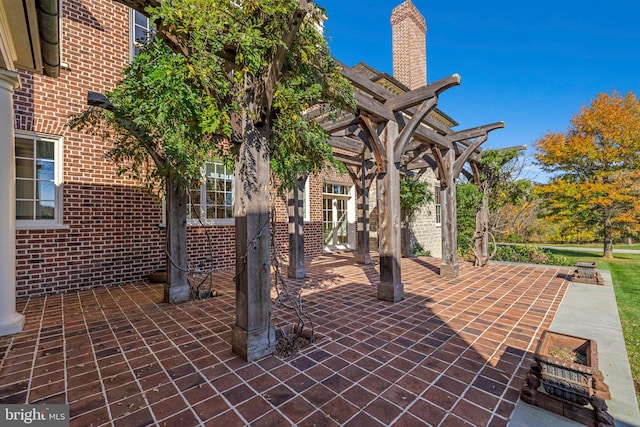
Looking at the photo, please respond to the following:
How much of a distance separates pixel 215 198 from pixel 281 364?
4.86 m

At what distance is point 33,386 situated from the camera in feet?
6.70

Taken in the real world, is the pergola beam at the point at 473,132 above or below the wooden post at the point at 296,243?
above

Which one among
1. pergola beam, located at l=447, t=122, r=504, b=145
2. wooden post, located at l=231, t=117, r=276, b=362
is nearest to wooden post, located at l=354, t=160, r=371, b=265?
pergola beam, located at l=447, t=122, r=504, b=145

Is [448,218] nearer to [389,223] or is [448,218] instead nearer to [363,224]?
[363,224]

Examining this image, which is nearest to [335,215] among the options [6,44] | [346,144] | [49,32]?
[346,144]

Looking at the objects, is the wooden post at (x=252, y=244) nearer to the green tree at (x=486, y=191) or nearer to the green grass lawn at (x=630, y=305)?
the green grass lawn at (x=630, y=305)

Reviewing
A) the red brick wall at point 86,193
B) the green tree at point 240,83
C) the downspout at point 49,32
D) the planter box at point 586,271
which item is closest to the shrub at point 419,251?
the planter box at point 586,271

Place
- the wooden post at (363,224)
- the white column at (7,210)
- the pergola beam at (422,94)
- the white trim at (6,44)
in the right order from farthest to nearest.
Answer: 1. the wooden post at (363,224)
2. the pergola beam at (422,94)
3. the white column at (7,210)
4. the white trim at (6,44)

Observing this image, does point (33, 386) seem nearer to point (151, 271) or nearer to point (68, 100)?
point (151, 271)

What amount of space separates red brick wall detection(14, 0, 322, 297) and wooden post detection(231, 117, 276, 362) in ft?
6.43

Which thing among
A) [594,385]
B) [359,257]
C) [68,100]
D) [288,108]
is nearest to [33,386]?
[288,108]

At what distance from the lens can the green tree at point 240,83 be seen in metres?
1.94

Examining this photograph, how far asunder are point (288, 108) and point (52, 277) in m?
4.90

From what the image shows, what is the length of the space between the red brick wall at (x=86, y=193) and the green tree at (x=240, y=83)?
235 centimetres
